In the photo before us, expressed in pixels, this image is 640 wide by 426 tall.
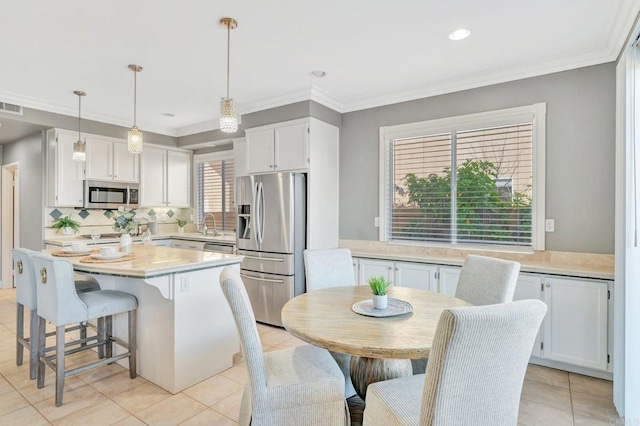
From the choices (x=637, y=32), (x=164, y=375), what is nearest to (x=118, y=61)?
(x=164, y=375)

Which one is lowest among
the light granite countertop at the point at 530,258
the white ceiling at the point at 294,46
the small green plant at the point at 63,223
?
the light granite countertop at the point at 530,258

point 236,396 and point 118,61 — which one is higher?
point 118,61

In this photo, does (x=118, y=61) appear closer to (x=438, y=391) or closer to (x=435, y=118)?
(x=435, y=118)

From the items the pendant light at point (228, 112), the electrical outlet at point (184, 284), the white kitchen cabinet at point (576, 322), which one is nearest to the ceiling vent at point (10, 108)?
the pendant light at point (228, 112)

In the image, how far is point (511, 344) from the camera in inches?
44.6

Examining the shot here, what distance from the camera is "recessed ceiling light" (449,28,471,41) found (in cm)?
250

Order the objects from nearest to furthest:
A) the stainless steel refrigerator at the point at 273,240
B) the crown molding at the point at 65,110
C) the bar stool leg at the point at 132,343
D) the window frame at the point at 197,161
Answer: the bar stool leg at the point at 132,343
the stainless steel refrigerator at the point at 273,240
the crown molding at the point at 65,110
the window frame at the point at 197,161

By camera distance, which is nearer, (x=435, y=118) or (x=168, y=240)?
(x=435, y=118)

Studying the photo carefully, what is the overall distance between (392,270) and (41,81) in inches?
158

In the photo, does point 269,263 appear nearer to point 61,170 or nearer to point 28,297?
point 28,297

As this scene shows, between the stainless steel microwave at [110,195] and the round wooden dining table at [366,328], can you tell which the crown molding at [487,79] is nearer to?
the round wooden dining table at [366,328]

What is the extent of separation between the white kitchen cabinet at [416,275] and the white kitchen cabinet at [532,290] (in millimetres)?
688

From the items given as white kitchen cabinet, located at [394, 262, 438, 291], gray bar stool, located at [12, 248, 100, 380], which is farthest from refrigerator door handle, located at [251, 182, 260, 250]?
gray bar stool, located at [12, 248, 100, 380]

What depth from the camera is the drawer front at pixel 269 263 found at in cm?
378
